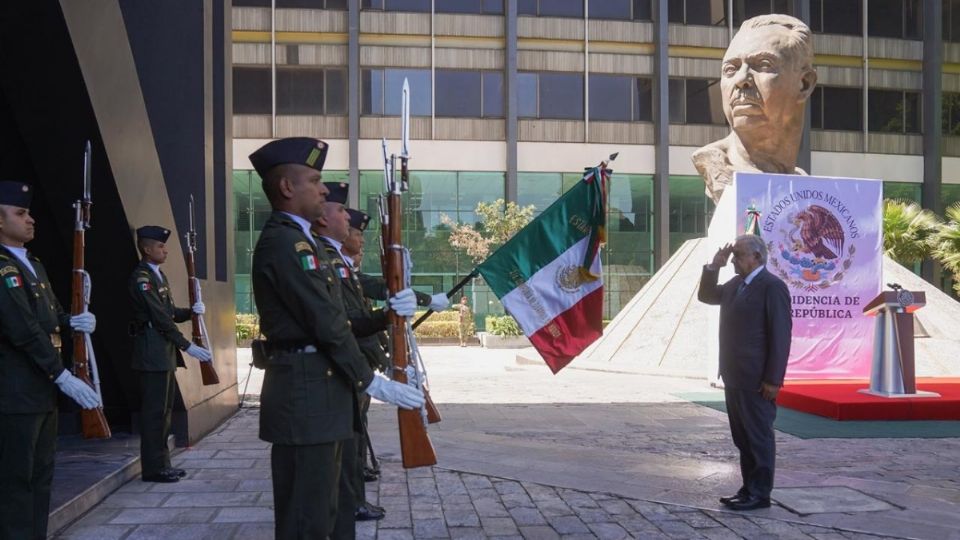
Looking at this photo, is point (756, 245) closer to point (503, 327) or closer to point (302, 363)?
point (302, 363)

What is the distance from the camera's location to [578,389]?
14727mm

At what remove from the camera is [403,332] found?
4.09 m

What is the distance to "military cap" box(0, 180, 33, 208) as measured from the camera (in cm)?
469

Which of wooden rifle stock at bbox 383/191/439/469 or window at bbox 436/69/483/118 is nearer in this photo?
wooden rifle stock at bbox 383/191/439/469

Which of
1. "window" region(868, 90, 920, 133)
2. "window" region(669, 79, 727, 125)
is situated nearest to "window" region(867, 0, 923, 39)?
"window" region(868, 90, 920, 133)

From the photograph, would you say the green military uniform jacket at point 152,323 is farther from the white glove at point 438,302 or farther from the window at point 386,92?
the window at point 386,92

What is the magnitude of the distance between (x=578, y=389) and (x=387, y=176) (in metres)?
10.9

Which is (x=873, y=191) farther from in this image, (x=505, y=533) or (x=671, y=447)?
(x=505, y=533)

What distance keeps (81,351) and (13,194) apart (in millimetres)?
1102

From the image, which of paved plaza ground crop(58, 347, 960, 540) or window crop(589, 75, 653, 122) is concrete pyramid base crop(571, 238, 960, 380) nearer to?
paved plaza ground crop(58, 347, 960, 540)

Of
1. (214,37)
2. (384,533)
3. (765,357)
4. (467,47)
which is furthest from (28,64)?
(467,47)

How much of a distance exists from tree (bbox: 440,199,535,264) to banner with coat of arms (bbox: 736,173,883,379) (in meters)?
16.5

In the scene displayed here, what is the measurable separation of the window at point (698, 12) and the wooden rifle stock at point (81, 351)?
32046 mm

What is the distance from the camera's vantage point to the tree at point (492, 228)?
101ft
